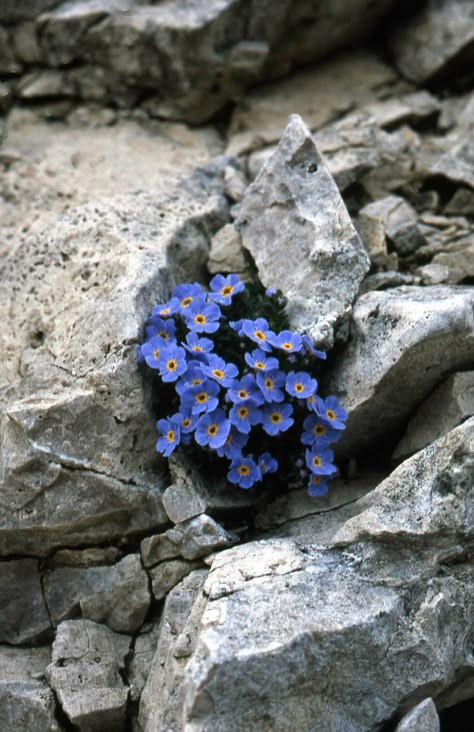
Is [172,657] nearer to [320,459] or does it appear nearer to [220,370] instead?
[320,459]

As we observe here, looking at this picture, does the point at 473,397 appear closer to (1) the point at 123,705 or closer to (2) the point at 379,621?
(2) the point at 379,621

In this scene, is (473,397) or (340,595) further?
(473,397)

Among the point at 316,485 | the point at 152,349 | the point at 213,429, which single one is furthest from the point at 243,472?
the point at 152,349

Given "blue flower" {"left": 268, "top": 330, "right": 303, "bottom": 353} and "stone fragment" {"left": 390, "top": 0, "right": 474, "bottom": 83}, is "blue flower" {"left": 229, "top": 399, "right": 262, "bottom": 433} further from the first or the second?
"stone fragment" {"left": 390, "top": 0, "right": 474, "bottom": 83}

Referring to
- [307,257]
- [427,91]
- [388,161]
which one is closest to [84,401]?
[307,257]

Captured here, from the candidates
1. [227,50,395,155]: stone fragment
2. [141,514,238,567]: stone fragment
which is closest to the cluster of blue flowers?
[141,514,238,567]: stone fragment

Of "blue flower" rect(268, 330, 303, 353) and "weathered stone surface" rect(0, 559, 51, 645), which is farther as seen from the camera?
"weathered stone surface" rect(0, 559, 51, 645)
